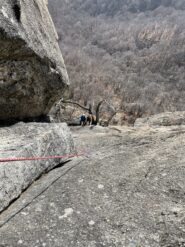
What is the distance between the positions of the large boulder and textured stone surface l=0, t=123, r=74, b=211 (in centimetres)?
65

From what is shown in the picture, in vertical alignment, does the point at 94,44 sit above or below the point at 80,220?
above

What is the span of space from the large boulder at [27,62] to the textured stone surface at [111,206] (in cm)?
196

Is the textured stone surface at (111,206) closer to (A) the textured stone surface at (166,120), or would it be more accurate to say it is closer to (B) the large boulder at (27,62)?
(B) the large boulder at (27,62)

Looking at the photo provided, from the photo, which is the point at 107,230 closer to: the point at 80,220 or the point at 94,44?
the point at 80,220

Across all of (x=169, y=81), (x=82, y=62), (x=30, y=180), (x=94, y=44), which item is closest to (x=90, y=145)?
(x=30, y=180)

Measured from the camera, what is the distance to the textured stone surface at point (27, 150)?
5.43 metres

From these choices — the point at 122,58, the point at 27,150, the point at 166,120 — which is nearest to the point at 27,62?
the point at 27,150

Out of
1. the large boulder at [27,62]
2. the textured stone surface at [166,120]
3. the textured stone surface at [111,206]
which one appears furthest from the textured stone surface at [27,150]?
the textured stone surface at [166,120]

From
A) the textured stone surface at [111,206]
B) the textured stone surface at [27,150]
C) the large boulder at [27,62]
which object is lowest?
the textured stone surface at [111,206]

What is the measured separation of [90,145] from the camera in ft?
32.5

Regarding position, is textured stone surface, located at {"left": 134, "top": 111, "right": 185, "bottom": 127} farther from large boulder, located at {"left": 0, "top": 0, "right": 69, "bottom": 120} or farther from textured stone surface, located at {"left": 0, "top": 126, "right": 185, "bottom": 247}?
textured stone surface, located at {"left": 0, "top": 126, "right": 185, "bottom": 247}

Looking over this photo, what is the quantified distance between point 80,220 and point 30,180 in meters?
1.53

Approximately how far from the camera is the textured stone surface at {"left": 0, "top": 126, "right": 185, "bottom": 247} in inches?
184

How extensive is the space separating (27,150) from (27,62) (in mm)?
2126
